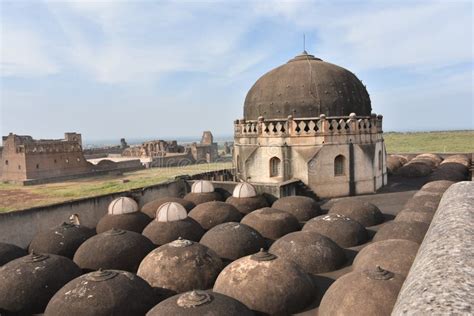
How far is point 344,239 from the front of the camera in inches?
709

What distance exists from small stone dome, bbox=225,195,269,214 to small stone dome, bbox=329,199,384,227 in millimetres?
4683

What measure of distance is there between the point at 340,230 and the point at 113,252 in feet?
32.2

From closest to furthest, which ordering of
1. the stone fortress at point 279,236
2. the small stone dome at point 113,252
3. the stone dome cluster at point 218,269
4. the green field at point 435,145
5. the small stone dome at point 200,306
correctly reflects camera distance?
the small stone dome at point 200,306
the stone fortress at point 279,236
the stone dome cluster at point 218,269
the small stone dome at point 113,252
the green field at point 435,145

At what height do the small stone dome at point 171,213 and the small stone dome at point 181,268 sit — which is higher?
the small stone dome at point 171,213

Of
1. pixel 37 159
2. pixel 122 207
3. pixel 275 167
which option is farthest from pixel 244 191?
pixel 37 159

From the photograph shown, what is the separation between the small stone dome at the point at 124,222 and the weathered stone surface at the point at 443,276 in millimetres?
14293

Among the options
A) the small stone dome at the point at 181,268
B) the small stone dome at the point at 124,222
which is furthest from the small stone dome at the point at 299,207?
the small stone dome at the point at 181,268

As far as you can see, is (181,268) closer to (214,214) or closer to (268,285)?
(268,285)

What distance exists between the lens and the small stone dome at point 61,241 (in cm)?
1797

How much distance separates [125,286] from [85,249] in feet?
17.1

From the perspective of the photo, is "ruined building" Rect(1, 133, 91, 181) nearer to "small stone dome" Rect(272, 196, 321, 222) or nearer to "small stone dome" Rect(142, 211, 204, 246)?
"small stone dome" Rect(142, 211, 204, 246)

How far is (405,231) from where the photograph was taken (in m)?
16.3

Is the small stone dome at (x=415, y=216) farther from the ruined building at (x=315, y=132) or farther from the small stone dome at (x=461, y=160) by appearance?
the small stone dome at (x=461, y=160)

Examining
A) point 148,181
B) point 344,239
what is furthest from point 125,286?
point 148,181
